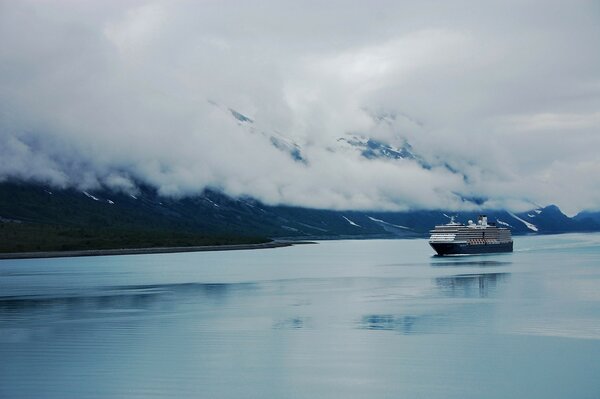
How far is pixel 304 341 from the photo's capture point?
48.7m

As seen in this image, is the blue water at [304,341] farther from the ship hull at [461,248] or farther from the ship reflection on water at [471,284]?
the ship hull at [461,248]

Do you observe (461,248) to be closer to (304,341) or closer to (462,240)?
(462,240)

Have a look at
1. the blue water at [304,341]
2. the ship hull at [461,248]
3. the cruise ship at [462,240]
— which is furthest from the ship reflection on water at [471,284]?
the cruise ship at [462,240]

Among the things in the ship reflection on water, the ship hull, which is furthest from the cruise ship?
Result: the ship reflection on water

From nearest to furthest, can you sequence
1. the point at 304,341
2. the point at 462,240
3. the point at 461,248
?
1. the point at 304,341
2. the point at 461,248
3. the point at 462,240

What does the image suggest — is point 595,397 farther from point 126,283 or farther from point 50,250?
point 50,250

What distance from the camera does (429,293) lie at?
81.0 metres

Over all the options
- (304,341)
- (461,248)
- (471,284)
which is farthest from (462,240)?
(304,341)

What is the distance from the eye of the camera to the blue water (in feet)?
119

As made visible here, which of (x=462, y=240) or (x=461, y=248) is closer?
(x=461, y=248)

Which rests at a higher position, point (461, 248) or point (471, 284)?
point (461, 248)

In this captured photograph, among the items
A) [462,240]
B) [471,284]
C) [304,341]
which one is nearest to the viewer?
[304,341]

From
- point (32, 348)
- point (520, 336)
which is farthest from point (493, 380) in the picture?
point (32, 348)

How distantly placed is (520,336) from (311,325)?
45.7 ft
